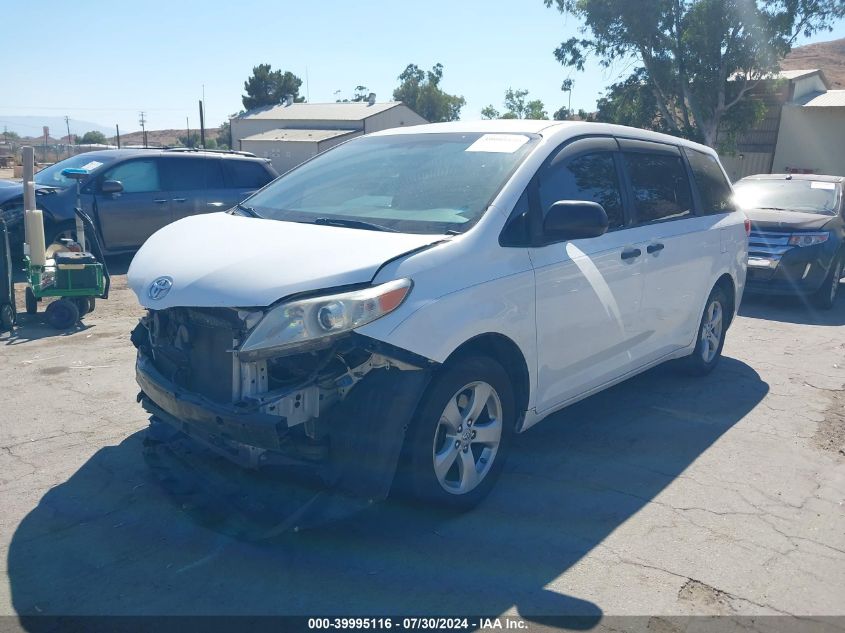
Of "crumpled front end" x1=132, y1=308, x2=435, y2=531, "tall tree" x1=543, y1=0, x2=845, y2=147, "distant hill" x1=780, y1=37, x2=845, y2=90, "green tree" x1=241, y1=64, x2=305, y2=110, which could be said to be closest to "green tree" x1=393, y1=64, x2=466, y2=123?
"green tree" x1=241, y1=64, x2=305, y2=110

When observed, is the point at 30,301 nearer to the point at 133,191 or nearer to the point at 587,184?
the point at 133,191

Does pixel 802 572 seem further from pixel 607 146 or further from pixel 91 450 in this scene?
pixel 91 450

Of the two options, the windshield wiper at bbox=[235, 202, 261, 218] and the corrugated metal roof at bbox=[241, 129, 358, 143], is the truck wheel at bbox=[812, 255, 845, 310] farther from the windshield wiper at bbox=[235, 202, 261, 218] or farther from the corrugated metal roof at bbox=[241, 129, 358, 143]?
the corrugated metal roof at bbox=[241, 129, 358, 143]

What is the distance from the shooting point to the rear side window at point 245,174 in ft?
38.8

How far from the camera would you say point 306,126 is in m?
49.0

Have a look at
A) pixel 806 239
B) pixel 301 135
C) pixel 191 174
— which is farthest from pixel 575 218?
pixel 301 135

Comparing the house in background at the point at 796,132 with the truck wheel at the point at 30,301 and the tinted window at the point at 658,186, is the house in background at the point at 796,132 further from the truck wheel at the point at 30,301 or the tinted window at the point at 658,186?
the truck wheel at the point at 30,301

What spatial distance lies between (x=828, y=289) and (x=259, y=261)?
28.2 ft

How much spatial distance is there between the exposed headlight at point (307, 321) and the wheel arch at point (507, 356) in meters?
0.52

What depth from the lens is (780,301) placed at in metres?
10.4

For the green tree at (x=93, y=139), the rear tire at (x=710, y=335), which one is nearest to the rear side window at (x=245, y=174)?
the rear tire at (x=710, y=335)

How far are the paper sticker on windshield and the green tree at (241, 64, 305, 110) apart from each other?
5992cm

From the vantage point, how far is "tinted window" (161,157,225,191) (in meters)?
11.2

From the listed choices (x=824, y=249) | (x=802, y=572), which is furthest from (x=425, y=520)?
(x=824, y=249)
